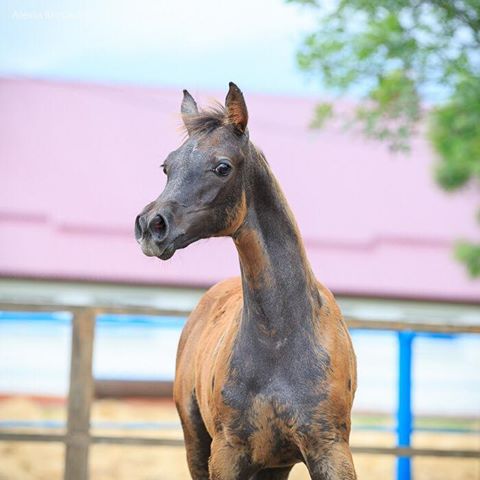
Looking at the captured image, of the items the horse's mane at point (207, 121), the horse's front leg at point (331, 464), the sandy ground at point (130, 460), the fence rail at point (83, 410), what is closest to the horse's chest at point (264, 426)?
the horse's front leg at point (331, 464)

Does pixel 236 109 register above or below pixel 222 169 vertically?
above

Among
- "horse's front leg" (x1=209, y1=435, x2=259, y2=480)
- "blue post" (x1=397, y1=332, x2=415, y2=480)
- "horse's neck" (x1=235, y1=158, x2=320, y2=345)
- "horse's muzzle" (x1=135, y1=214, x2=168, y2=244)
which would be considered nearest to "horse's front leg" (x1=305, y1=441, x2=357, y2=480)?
"horse's front leg" (x1=209, y1=435, x2=259, y2=480)

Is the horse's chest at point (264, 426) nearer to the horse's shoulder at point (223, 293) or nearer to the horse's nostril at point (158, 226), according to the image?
the horse's nostril at point (158, 226)

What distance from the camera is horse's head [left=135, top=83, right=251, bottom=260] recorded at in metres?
3.46

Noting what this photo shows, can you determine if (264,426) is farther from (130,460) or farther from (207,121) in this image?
(130,460)

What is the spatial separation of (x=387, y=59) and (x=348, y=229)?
10547mm

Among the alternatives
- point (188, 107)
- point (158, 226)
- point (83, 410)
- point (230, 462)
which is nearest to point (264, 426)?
point (230, 462)

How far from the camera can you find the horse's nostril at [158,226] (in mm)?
3424

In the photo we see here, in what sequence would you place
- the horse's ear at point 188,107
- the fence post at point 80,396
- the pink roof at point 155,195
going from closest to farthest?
the horse's ear at point 188,107 → the fence post at point 80,396 → the pink roof at point 155,195

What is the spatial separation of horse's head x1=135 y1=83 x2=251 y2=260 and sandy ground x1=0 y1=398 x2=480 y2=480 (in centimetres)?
414

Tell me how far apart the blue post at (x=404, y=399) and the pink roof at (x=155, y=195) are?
1140 centimetres

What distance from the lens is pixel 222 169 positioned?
11.9 ft

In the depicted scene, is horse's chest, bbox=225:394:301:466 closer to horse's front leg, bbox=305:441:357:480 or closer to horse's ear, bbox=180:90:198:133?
horse's front leg, bbox=305:441:357:480

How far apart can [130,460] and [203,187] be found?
15.4 feet
